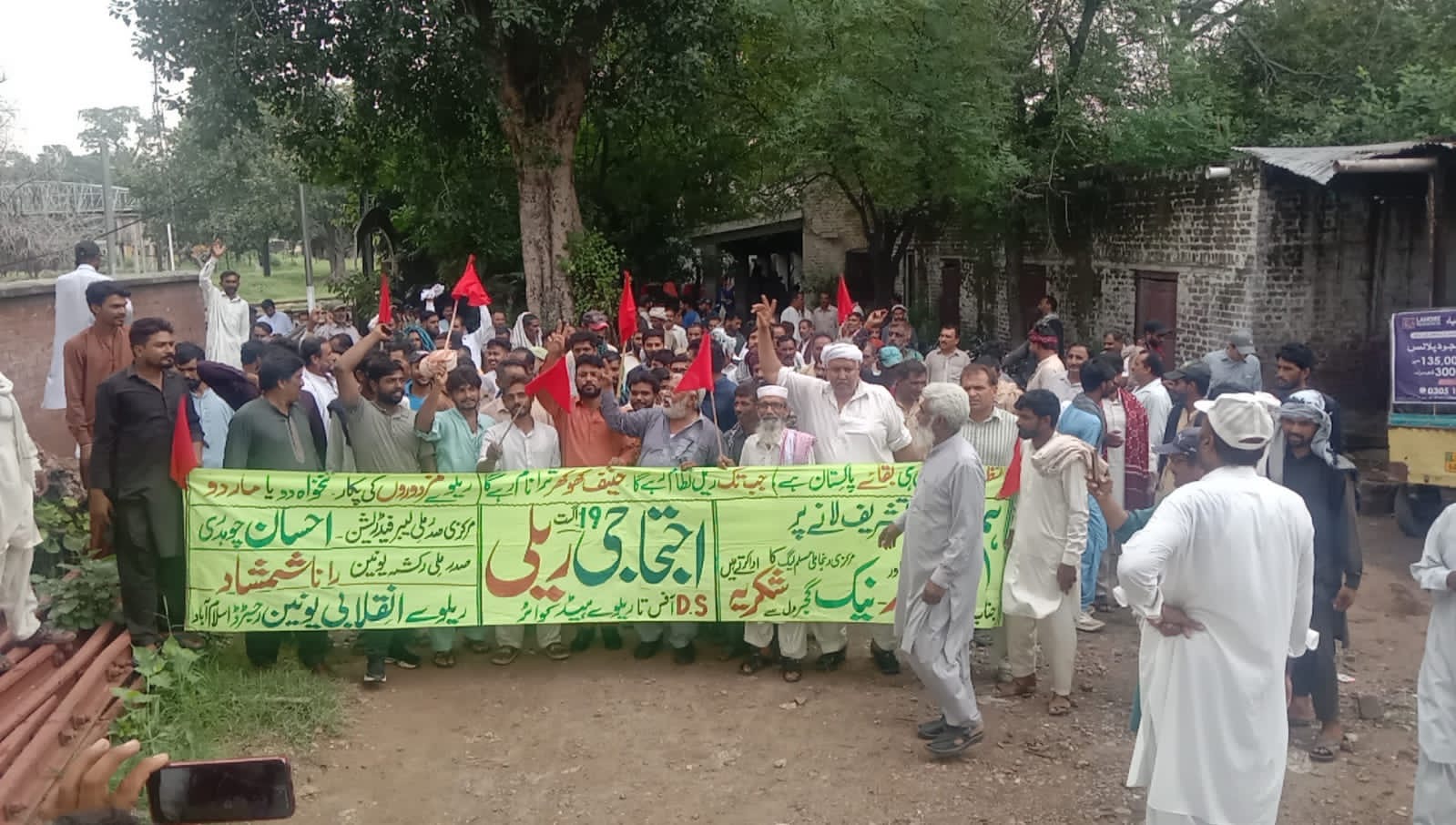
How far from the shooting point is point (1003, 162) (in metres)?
15.3

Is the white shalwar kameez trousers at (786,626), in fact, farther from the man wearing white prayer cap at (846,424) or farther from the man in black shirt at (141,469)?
the man in black shirt at (141,469)

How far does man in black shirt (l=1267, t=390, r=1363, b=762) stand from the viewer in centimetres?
502

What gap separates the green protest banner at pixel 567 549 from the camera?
19.8 feet

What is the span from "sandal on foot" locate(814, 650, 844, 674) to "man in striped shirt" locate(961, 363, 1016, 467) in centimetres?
131

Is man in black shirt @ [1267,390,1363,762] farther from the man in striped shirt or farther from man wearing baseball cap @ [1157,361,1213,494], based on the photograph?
man wearing baseball cap @ [1157,361,1213,494]

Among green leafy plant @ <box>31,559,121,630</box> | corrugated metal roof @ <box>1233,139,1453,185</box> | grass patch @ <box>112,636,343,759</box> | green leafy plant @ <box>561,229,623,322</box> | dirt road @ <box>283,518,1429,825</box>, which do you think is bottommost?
dirt road @ <box>283,518,1429,825</box>

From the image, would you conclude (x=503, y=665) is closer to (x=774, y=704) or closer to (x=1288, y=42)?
(x=774, y=704)

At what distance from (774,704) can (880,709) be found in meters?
0.52

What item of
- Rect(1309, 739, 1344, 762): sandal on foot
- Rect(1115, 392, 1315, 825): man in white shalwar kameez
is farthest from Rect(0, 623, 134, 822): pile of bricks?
Rect(1309, 739, 1344, 762): sandal on foot

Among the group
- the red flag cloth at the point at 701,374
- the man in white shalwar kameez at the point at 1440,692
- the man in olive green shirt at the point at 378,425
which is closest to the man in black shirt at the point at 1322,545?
the man in white shalwar kameez at the point at 1440,692

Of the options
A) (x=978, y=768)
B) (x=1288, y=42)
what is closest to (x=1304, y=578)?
(x=978, y=768)

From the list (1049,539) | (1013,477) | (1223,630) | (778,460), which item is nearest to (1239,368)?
(1013,477)

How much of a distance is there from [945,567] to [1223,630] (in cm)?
133

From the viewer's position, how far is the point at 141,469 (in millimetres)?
5711
